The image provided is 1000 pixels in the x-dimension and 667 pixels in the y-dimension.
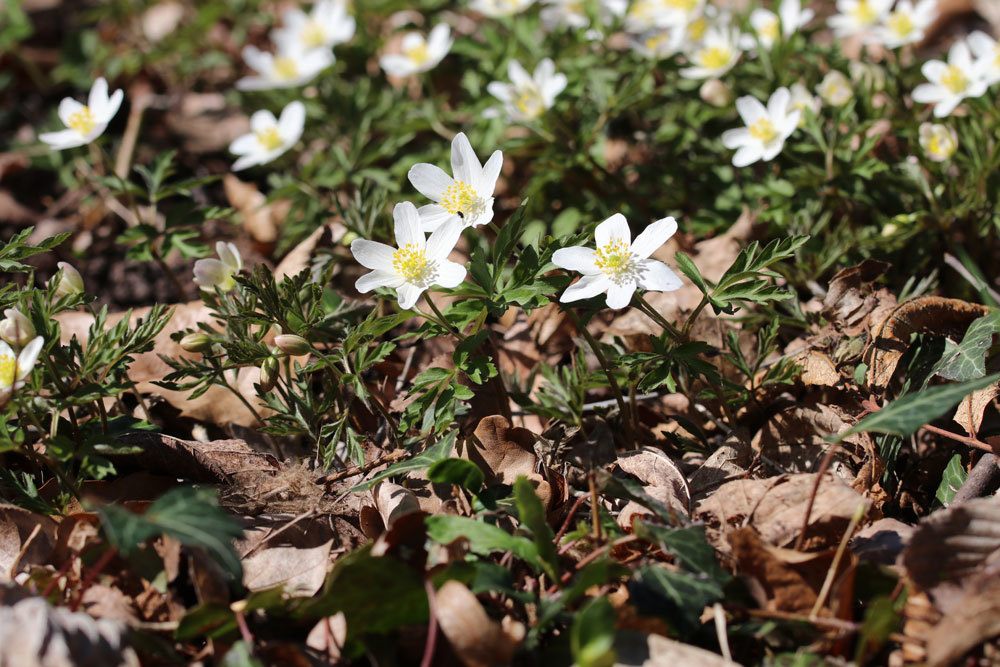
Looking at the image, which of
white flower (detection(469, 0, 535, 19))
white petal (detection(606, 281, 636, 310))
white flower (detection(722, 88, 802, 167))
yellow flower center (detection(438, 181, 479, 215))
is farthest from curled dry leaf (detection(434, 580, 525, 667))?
white flower (detection(469, 0, 535, 19))

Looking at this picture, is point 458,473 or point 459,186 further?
point 459,186

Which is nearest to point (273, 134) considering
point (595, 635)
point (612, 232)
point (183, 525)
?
point (612, 232)

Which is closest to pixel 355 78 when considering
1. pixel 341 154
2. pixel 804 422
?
pixel 341 154

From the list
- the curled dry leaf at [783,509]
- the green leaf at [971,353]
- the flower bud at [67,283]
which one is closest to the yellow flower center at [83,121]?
the flower bud at [67,283]

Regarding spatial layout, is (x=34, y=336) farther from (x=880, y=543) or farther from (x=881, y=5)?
(x=881, y=5)

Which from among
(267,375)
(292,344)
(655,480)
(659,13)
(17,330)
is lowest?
(655,480)

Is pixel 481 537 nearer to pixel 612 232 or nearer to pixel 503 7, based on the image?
pixel 612 232
